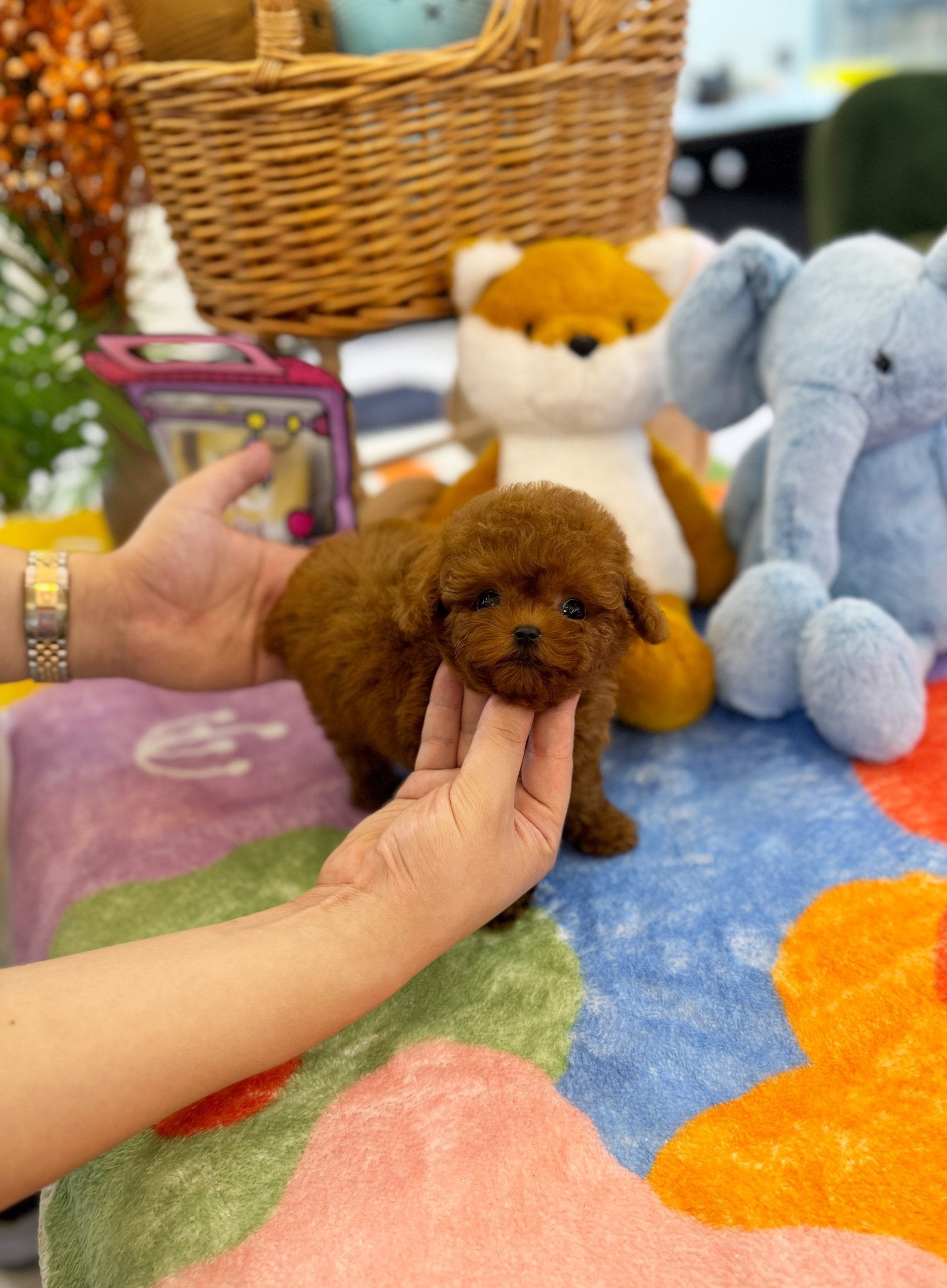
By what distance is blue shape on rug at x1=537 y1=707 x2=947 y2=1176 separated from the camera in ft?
1.81

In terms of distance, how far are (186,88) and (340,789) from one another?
660mm

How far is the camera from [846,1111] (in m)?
0.52

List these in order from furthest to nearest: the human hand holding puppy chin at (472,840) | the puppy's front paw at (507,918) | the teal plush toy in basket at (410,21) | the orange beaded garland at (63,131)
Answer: the orange beaded garland at (63,131)
the teal plush toy in basket at (410,21)
the puppy's front paw at (507,918)
the human hand holding puppy chin at (472,840)

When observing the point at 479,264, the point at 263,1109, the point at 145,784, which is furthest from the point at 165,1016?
the point at 479,264

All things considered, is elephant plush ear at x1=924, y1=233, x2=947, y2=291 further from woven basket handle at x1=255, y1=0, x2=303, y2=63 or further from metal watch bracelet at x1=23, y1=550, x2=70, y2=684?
metal watch bracelet at x1=23, y1=550, x2=70, y2=684

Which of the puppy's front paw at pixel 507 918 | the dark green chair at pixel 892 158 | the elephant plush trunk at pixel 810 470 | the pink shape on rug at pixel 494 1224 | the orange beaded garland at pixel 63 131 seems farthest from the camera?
the dark green chair at pixel 892 158

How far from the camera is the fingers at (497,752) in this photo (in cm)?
56

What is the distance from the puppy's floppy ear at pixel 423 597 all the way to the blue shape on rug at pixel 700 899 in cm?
25

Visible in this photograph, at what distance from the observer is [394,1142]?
0.52 m

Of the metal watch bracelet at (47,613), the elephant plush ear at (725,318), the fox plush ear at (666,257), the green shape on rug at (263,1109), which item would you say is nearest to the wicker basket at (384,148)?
the fox plush ear at (666,257)

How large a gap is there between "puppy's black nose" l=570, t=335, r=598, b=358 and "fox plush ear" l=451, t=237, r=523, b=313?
114 mm

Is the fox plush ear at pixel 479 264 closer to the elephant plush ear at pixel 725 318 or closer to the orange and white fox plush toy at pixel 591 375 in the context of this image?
the orange and white fox plush toy at pixel 591 375

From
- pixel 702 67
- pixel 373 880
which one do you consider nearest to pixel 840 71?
pixel 702 67

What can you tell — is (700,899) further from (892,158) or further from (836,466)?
(892,158)
